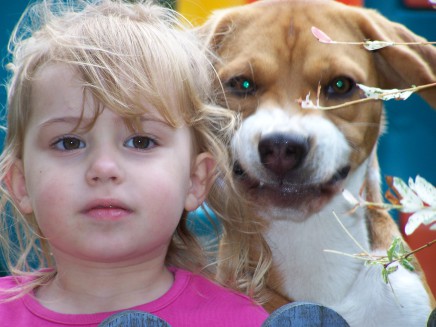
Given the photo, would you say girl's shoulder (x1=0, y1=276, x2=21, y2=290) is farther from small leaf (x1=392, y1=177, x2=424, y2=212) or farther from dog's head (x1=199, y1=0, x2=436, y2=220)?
small leaf (x1=392, y1=177, x2=424, y2=212)

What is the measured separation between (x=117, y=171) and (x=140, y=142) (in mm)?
89

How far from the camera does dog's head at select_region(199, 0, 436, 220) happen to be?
1.25 metres

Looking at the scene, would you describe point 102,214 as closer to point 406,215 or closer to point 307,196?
point 307,196

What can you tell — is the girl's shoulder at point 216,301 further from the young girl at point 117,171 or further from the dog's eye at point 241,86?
the dog's eye at point 241,86

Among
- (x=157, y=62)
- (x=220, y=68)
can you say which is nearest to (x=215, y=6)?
(x=220, y=68)

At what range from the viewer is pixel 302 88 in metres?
1.30

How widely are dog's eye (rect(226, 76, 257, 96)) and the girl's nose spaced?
0.29m

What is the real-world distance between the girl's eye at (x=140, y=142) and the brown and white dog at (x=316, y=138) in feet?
0.55

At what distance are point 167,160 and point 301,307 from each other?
375 millimetres

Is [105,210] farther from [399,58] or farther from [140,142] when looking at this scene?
[399,58]

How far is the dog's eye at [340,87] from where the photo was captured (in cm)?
131

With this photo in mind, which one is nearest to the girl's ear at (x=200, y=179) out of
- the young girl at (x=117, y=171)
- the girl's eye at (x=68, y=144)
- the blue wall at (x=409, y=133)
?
the young girl at (x=117, y=171)

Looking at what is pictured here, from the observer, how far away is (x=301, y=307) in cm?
95

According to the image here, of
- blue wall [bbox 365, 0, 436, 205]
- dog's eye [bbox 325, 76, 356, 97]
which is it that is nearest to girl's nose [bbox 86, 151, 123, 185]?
dog's eye [bbox 325, 76, 356, 97]
